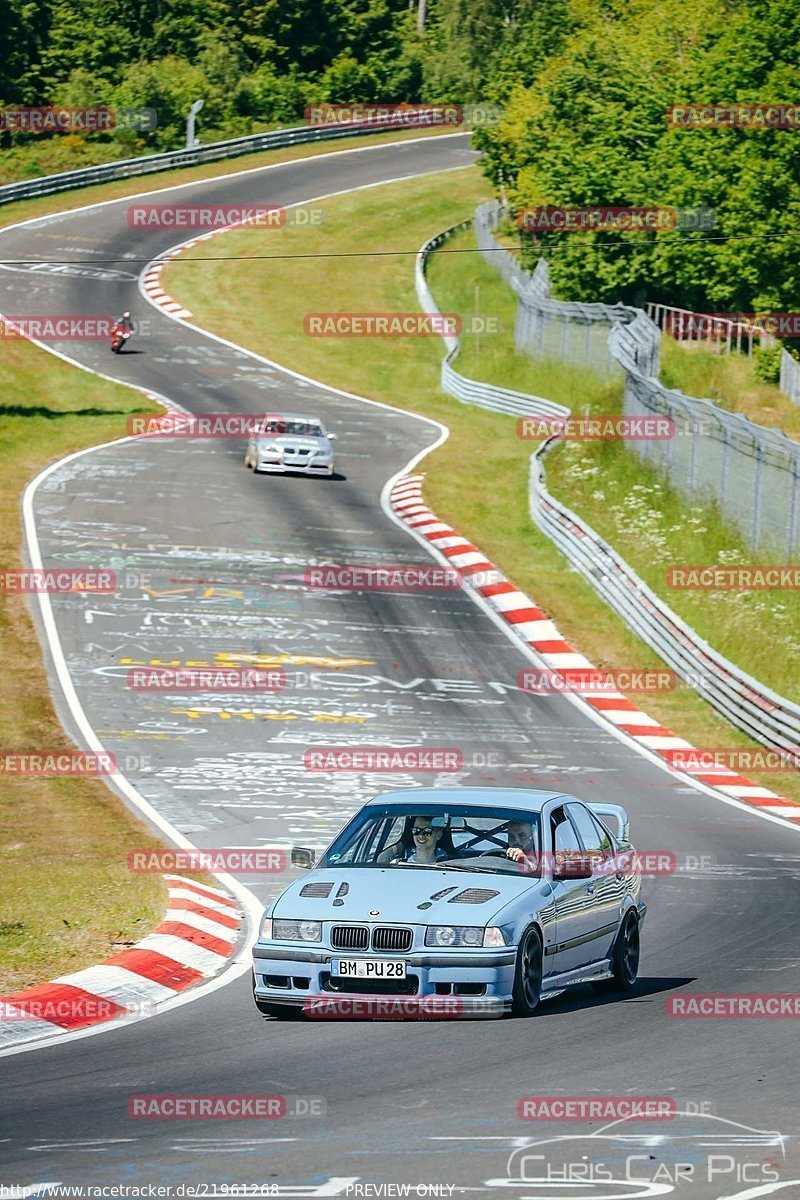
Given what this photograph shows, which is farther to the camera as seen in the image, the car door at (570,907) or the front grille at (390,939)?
the car door at (570,907)

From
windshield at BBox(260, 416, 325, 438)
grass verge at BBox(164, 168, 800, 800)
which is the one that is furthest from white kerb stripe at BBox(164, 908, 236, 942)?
windshield at BBox(260, 416, 325, 438)

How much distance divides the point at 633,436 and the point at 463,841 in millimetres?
29809

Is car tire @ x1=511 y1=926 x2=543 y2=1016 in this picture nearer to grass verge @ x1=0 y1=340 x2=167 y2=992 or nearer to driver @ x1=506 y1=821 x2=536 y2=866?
driver @ x1=506 y1=821 x2=536 y2=866

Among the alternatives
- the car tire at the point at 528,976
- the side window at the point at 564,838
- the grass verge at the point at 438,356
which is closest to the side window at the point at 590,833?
the side window at the point at 564,838

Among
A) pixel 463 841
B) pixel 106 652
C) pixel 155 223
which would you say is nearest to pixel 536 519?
pixel 106 652

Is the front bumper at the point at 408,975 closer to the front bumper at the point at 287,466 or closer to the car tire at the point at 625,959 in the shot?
the car tire at the point at 625,959

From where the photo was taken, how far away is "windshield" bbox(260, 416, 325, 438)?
45.0 metres

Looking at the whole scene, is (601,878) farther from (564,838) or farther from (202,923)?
(202,923)

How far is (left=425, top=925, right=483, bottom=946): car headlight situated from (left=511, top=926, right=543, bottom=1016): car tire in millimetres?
346

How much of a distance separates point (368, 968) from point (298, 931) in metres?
0.54

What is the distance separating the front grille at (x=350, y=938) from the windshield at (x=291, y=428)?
111 ft

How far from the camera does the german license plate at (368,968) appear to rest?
11.7 metres

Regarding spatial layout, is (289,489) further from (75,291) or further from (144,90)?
(144,90)

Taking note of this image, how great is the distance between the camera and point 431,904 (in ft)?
39.3
